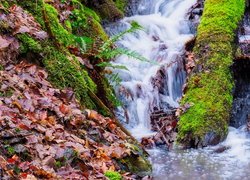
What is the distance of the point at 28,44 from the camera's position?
5172mm

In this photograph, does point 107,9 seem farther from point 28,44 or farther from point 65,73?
point 28,44

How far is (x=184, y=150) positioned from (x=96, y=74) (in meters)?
1.70

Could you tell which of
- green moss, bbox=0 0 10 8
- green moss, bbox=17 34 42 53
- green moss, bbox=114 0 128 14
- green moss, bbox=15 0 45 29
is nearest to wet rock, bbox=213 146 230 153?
green moss, bbox=17 34 42 53

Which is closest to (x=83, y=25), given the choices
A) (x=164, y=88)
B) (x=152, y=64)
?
(x=152, y=64)

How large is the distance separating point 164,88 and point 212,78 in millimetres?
1223

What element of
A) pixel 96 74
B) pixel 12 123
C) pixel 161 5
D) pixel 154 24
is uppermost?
pixel 161 5

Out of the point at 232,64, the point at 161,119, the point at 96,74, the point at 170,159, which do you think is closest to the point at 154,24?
the point at 232,64

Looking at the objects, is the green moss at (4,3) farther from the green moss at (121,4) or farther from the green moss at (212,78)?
the green moss at (121,4)

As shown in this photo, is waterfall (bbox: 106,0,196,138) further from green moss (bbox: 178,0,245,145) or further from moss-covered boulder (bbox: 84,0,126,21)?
green moss (bbox: 178,0,245,145)

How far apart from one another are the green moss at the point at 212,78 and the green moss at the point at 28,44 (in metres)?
2.64

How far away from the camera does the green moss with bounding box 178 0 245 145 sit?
6.63m

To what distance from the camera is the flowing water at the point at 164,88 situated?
5.46 metres

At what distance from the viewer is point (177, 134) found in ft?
21.9

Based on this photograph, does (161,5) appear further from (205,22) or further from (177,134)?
(177,134)
